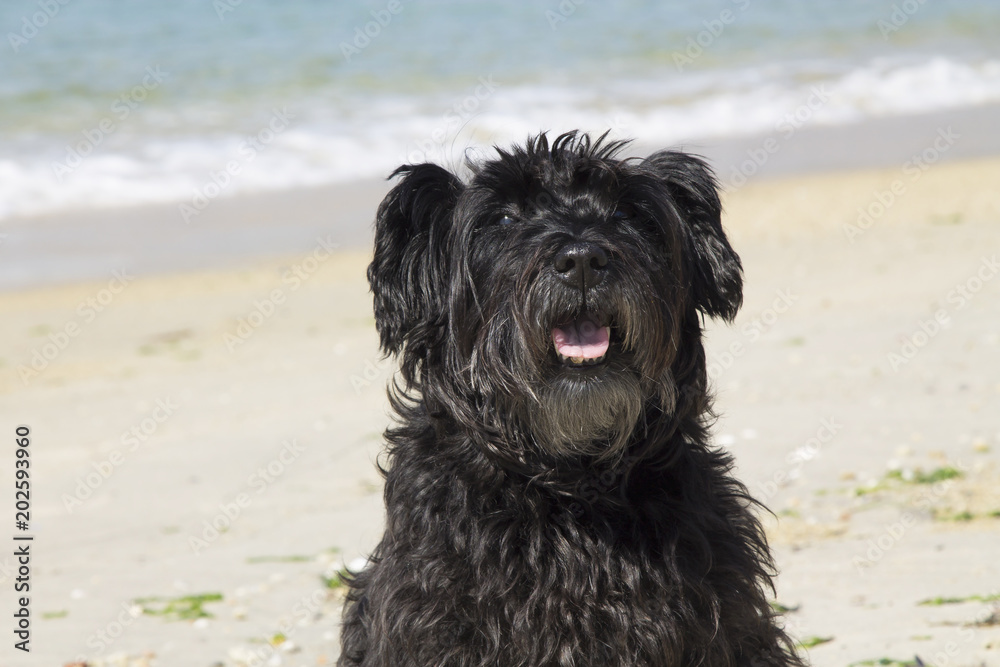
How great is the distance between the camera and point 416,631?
10.3ft

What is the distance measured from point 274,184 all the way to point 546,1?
1219 centimetres

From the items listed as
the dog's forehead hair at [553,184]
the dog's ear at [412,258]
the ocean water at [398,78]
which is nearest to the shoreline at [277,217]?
the ocean water at [398,78]

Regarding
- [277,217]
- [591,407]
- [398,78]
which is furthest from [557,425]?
[398,78]

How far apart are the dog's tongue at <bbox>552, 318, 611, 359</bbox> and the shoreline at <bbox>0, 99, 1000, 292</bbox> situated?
688 centimetres

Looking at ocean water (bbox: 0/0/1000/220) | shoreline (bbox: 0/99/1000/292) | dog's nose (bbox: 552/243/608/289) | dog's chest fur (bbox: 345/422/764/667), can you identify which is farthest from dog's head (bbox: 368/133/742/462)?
ocean water (bbox: 0/0/1000/220)

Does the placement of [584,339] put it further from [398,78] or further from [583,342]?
[398,78]

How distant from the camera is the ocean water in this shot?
14.3 m

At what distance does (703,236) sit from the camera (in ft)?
10.6

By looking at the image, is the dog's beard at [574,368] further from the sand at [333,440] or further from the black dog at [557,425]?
the sand at [333,440]

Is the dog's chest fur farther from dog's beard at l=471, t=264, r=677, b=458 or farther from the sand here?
the sand

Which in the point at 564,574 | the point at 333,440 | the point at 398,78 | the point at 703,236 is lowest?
the point at 333,440

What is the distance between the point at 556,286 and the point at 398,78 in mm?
16212

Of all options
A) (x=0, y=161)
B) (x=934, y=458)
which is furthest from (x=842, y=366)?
(x=0, y=161)

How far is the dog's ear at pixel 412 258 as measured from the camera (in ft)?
10.3
